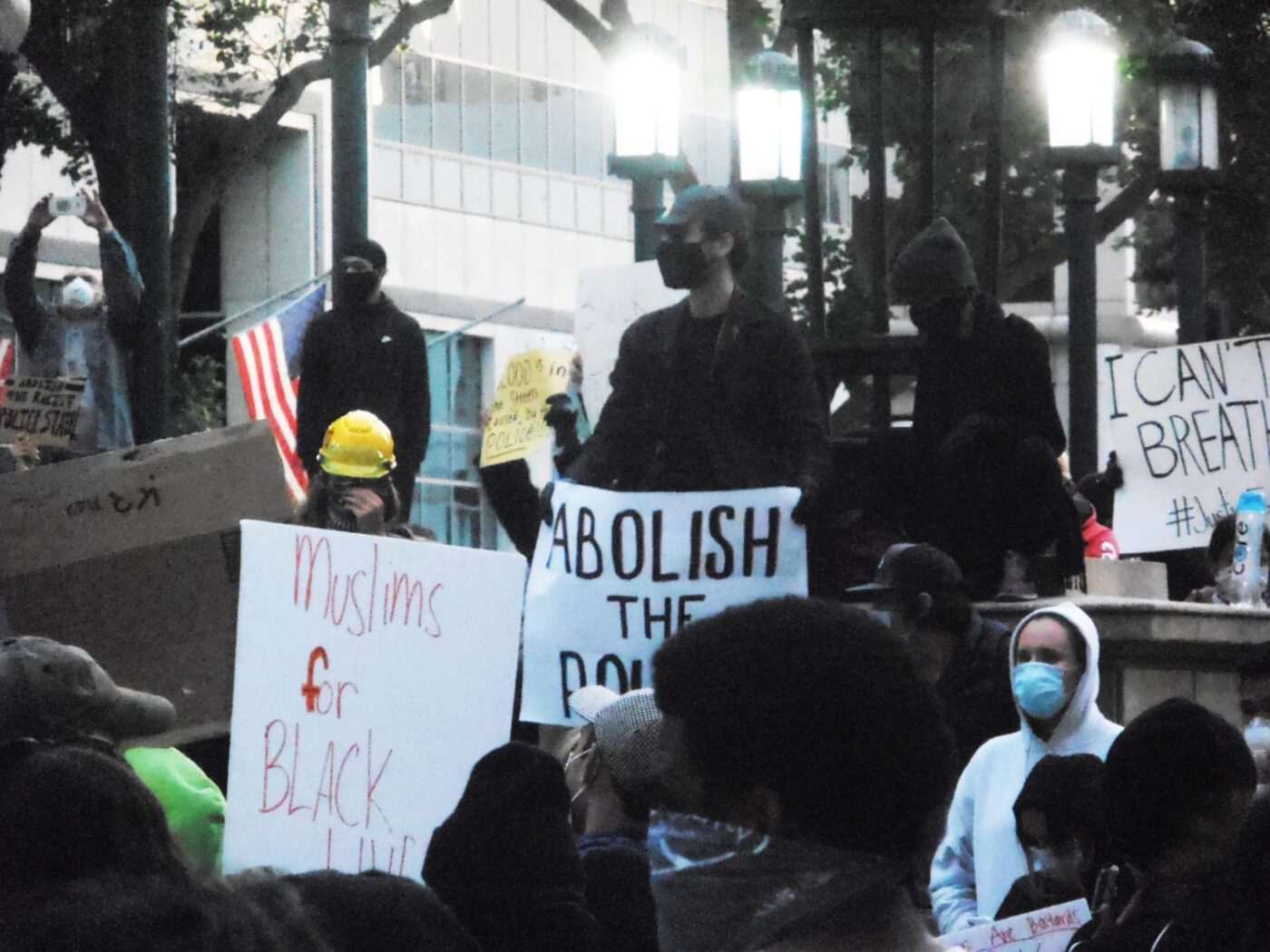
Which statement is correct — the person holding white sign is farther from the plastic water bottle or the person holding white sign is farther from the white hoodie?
the plastic water bottle

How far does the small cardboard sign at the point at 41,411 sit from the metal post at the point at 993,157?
2.89 metres

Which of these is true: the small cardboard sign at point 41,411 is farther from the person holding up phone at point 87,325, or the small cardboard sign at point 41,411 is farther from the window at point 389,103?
the window at point 389,103

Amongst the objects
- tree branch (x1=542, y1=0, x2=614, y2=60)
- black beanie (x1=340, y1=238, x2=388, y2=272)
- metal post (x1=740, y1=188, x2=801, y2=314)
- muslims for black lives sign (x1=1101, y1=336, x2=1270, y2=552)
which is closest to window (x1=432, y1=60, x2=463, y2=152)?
tree branch (x1=542, y1=0, x2=614, y2=60)

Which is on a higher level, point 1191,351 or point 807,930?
point 1191,351

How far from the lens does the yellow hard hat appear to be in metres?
8.36

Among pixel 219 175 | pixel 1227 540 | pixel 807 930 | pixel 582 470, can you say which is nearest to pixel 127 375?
pixel 582 470

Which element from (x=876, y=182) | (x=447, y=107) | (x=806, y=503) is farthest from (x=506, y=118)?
(x=806, y=503)

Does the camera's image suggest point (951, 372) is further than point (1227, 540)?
No

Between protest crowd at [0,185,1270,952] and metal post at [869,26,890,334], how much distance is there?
28.0 inches

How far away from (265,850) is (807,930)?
3.88 m

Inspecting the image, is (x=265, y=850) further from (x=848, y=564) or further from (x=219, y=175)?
(x=219, y=175)

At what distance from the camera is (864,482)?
364 inches

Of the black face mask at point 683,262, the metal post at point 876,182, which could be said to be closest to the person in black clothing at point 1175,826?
the black face mask at point 683,262

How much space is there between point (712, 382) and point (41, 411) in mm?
2849
